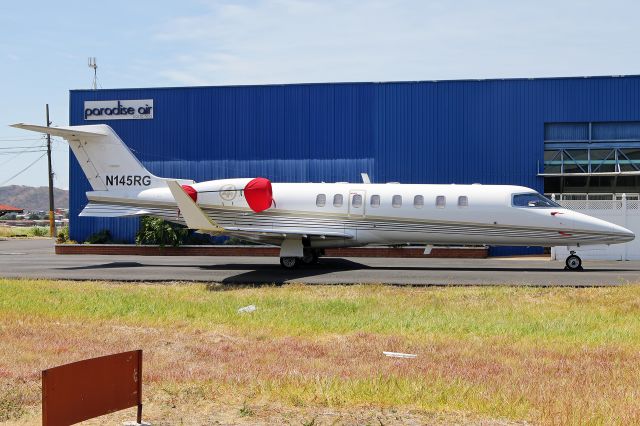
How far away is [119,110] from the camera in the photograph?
127 ft

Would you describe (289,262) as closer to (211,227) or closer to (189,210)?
(211,227)

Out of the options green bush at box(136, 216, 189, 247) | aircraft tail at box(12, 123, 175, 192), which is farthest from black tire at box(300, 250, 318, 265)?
green bush at box(136, 216, 189, 247)

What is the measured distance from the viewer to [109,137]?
92.2 feet

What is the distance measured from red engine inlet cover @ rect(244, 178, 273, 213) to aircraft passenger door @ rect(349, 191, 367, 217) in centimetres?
286

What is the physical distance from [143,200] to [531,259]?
17.2 metres

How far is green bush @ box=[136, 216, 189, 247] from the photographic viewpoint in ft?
113

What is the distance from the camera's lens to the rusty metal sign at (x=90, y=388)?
5.95 m

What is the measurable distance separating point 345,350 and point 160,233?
24688mm

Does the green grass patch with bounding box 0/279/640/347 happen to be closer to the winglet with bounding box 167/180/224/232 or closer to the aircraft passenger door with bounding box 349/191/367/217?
the winglet with bounding box 167/180/224/232

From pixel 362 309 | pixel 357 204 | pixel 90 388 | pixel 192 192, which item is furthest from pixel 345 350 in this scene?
pixel 192 192

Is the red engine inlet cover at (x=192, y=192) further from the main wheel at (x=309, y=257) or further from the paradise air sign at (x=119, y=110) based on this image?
the paradise air sign at (x=119, y=110)

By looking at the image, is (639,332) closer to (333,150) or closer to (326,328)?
(326,328)

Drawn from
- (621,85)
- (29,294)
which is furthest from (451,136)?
(29,294)

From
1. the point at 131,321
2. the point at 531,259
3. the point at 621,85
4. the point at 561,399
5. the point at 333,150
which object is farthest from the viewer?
the point at 333,150
